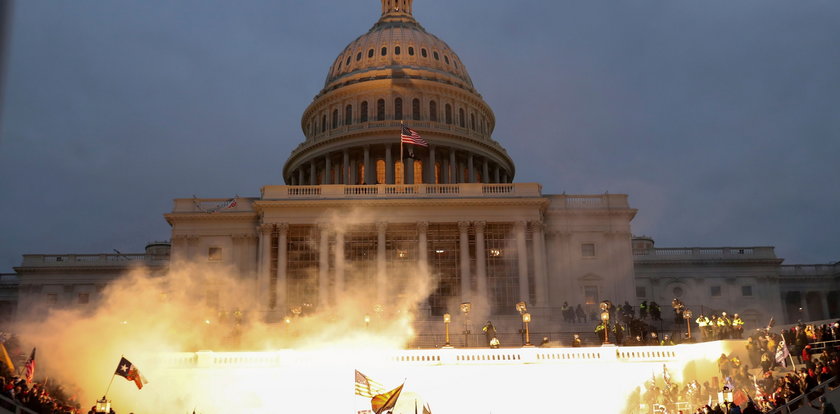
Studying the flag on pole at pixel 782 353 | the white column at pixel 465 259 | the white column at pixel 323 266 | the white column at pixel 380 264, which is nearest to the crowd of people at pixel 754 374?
the flag on pole at pixel 782 353

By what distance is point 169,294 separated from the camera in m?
51.1

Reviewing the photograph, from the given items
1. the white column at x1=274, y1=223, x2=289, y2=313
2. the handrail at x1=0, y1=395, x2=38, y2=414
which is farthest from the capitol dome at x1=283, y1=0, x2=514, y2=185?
the handrail at x1=0, y1=395, x2=38, y2=414

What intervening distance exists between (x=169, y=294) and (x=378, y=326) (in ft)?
51.0

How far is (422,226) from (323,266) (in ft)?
23.2

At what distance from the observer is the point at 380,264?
5159 centimetres

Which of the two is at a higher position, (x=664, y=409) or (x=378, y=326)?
(x=378, y=326)

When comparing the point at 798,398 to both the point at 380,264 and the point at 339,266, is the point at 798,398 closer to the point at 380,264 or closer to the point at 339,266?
the point at 380,264

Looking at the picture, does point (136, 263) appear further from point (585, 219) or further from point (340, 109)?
point (585, 219)

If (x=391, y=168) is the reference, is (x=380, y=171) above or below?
above

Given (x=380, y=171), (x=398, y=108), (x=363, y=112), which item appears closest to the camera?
(x=380, y=171)

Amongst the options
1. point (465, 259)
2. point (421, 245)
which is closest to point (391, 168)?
point (421, 245)

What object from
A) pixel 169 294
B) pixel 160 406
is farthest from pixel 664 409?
pixel 169 294

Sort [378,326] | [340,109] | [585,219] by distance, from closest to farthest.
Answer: [378,326]
[585,219]
[340,109]

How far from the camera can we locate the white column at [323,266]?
1991 inches
